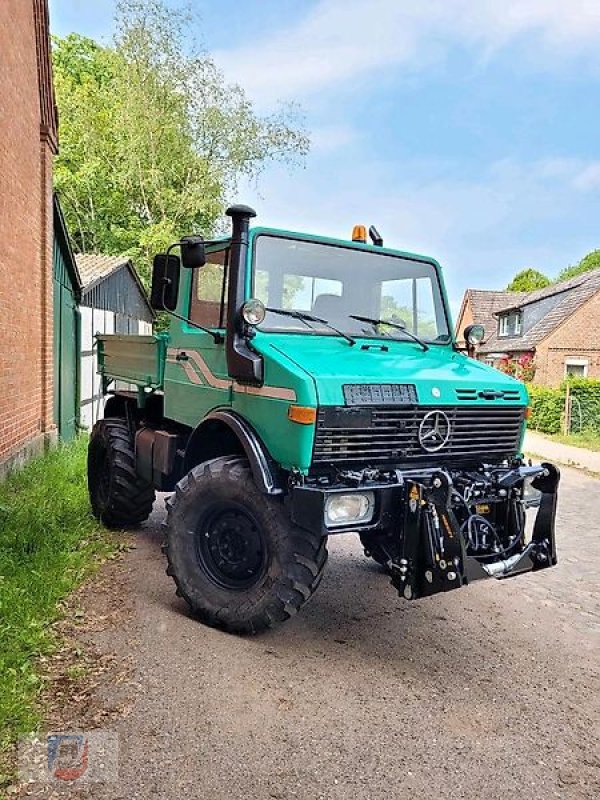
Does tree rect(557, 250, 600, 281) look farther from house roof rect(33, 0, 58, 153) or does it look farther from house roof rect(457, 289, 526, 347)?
house roof rect(33, 0, 58, 153)

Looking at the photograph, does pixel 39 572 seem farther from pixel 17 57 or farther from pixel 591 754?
pixel 17 57

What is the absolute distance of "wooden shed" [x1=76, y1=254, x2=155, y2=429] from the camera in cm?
1394

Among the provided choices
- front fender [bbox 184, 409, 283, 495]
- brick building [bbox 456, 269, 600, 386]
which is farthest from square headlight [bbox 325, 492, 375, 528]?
brick building [bbox 456, 269, 600, 386]

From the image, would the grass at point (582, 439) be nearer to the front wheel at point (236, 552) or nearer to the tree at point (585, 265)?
the front wheel at point (236, 552)

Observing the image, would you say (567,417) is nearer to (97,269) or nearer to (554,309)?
(97,269)

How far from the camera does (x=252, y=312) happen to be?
4.49 meters

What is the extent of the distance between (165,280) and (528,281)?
59.4 metres

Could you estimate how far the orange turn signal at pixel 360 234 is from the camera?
546 centimetres

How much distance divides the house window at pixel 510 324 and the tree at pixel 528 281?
23353mm

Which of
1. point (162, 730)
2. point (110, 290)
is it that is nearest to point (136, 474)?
point (162, 730)

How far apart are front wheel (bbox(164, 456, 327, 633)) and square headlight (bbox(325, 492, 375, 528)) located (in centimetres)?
23

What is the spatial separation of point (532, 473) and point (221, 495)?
197 cm

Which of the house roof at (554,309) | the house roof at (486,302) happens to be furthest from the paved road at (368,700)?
the house roof at (486,302)

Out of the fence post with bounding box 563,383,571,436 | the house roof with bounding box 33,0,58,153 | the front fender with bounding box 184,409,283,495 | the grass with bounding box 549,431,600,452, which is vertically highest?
the house roof with bounding box 33,0,58,153
